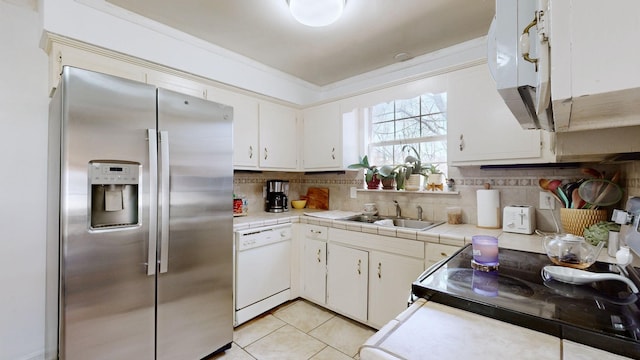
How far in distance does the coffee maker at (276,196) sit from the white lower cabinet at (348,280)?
82 centimetres

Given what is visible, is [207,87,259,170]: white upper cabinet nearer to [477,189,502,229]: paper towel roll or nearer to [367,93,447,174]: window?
[367,93,447,174]: window

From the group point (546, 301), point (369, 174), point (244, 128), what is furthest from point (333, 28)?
point (546, 301)

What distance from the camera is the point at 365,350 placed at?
587 mm

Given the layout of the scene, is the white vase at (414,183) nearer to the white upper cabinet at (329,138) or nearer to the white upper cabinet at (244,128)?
the white upper cabinet at (329,138)

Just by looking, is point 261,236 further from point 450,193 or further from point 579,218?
point 579,218

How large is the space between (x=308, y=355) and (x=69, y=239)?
1.57m

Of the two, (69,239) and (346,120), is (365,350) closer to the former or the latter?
(69,239)

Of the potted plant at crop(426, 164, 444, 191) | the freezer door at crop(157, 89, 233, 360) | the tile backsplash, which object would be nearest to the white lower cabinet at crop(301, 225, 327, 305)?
the tile backsplash

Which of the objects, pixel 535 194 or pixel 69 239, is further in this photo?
pixel 535 194

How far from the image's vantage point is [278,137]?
2.88 meters

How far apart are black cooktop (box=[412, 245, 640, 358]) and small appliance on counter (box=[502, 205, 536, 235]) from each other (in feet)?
2.57

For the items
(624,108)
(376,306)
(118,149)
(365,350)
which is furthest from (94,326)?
(624,108)

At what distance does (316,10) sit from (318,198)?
1.99m

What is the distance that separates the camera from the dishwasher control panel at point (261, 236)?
7.16 ft
